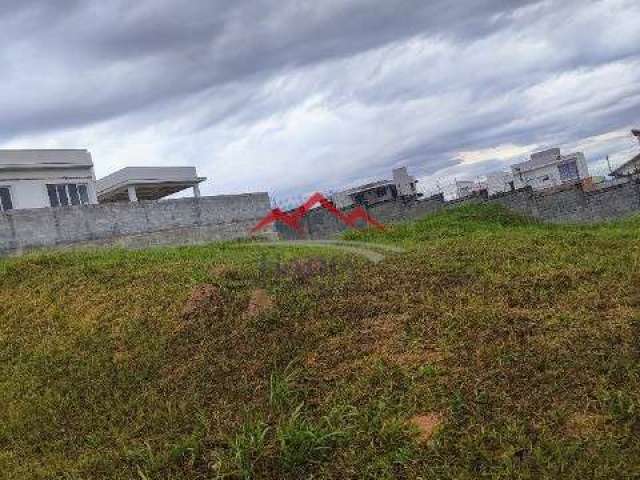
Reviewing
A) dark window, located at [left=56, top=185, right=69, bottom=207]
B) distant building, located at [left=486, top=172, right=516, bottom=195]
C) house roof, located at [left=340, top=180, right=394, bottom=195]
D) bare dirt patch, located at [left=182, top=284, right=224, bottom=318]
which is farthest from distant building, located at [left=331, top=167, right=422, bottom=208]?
bare dirt patch, located at [left=182, top=284, right=224, bottom=318]

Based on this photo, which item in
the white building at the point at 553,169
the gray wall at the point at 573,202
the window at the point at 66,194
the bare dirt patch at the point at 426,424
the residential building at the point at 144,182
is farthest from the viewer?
the white building at the point at 553,169

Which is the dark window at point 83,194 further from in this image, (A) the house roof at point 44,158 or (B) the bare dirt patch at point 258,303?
(B) the bare dirt patch at point 258,303

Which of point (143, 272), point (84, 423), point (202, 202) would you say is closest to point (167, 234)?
point (202, 202)

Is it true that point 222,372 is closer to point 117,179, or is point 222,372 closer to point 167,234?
point 167,234

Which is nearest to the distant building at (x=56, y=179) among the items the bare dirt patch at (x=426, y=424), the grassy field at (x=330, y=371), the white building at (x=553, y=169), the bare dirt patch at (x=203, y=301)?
the grassy field at (x=330, y=371)

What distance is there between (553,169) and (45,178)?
49.9 meters

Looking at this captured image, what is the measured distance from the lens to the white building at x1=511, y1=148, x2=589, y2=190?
6444 centimetres

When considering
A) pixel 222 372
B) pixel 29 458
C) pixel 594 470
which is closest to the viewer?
pixel 594 470

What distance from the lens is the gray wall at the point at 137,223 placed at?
72.2ft

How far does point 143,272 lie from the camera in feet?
45.1

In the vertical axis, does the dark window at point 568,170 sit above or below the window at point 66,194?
below

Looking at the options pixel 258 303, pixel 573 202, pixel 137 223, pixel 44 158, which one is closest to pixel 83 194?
pixel 44 158

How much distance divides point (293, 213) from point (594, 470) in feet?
110

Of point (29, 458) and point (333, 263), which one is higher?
point (333, 263)
